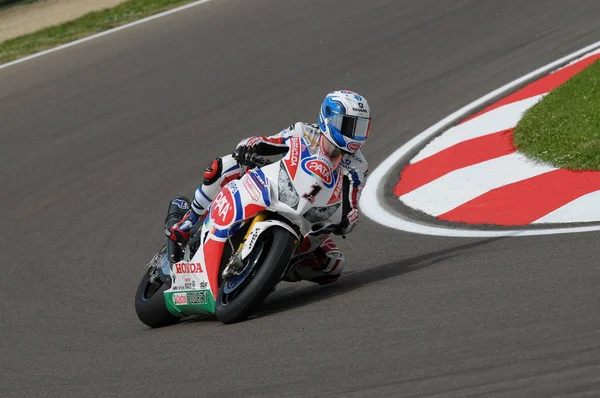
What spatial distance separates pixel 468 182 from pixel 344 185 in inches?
88.1

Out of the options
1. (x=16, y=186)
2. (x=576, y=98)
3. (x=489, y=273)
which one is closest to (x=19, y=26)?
(x=16, y=186)

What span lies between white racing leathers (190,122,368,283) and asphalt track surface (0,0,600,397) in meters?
0.18

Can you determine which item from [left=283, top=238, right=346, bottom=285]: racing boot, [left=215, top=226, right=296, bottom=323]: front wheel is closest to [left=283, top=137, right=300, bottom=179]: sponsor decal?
[left=215, top=226, right=296, bottom=323]: front wheel

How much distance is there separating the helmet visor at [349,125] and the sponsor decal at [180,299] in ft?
4.60

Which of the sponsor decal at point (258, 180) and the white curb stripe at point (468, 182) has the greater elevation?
the sponsor decal at point (258, 180)

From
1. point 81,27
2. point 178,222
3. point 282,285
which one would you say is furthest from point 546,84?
point 81,27

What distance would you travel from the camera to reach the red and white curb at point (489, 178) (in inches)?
278

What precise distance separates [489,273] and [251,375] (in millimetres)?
1588

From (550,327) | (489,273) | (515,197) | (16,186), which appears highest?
(550,327)

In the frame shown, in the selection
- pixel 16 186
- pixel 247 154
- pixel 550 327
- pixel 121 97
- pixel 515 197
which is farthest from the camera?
pixel 121 97

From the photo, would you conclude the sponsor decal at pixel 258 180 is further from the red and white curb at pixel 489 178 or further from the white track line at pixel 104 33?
the white track line at pixel 104 33

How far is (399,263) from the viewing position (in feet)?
22.1


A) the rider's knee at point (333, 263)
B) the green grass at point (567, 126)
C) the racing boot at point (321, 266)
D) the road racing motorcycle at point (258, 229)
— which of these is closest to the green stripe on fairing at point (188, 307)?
the road racing motorcycle at point (258, 229)

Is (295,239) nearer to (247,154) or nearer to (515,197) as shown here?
(247,154)
